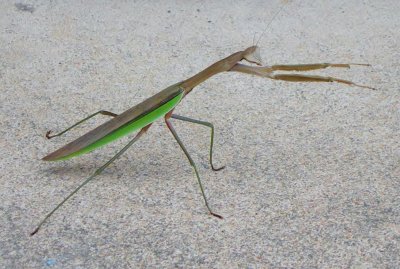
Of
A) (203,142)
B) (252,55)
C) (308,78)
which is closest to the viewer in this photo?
(308,78)

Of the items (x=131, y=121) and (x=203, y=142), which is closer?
(x=131, y=121)

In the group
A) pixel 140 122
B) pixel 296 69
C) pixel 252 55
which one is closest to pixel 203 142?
pixel 140 122

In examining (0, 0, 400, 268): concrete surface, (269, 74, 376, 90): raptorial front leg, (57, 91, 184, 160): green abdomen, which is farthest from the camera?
(57, 91, 184, 160): green abdomen

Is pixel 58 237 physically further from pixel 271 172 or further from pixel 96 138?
pixel 271 172

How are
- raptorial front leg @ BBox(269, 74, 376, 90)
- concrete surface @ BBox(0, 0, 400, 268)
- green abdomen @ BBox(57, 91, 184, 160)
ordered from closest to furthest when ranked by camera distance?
raptorial front leg @ BBox(269, 74, 376, 90) → concrete surface @ BBox(0, 0, 400, 268) → green abdomen @ BBox(57, 91, 184, 160)

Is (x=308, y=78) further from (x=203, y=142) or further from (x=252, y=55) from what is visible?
(x=203, y=142)

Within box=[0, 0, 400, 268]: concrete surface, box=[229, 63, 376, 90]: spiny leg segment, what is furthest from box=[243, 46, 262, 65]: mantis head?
box=[0, 0, 400, 268]: concrete surface

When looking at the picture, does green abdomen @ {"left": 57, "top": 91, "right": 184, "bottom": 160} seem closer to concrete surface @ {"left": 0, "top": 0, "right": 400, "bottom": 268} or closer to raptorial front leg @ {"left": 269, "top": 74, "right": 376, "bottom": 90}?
concrete surface @ {"left": 0, "top": 0, "right": 400, "bottom": 268}

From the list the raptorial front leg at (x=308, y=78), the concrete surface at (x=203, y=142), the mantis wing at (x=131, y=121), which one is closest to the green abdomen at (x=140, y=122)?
the mantis wing at (x=131, y=121)

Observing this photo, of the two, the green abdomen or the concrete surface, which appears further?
the green abdomen
